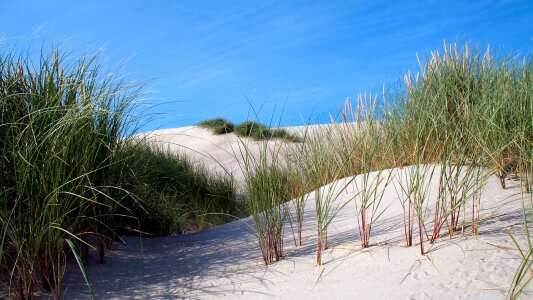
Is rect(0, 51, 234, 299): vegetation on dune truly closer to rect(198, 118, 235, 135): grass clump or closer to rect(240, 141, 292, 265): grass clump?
rect(240, 141, 292, 265): grass clump

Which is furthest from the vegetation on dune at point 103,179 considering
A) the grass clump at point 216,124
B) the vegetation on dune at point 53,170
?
the grass clump at point 216,124

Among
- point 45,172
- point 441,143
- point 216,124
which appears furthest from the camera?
point 216,124

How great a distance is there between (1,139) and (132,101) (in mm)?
811

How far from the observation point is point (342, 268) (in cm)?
230

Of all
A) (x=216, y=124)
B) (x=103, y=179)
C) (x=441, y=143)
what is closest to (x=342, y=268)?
(x=103, y=179)

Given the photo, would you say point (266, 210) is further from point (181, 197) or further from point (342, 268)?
point (181, 197)

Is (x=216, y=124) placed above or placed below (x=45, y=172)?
above

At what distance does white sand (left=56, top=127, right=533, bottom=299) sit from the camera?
6.61 feet

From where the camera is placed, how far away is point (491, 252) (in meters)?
2.16

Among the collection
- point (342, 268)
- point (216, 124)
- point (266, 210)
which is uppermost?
point (216, 124)

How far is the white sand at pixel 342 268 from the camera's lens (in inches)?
79.3

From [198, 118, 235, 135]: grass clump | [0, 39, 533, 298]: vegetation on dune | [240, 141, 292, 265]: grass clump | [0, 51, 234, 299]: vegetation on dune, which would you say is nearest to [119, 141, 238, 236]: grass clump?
[0, 39, 533, 298]: vegetation on dune

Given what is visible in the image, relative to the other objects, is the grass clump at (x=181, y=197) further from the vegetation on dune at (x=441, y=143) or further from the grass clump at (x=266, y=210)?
the grass clump at (x=266, y=210)

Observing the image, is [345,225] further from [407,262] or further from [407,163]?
[407,163]
